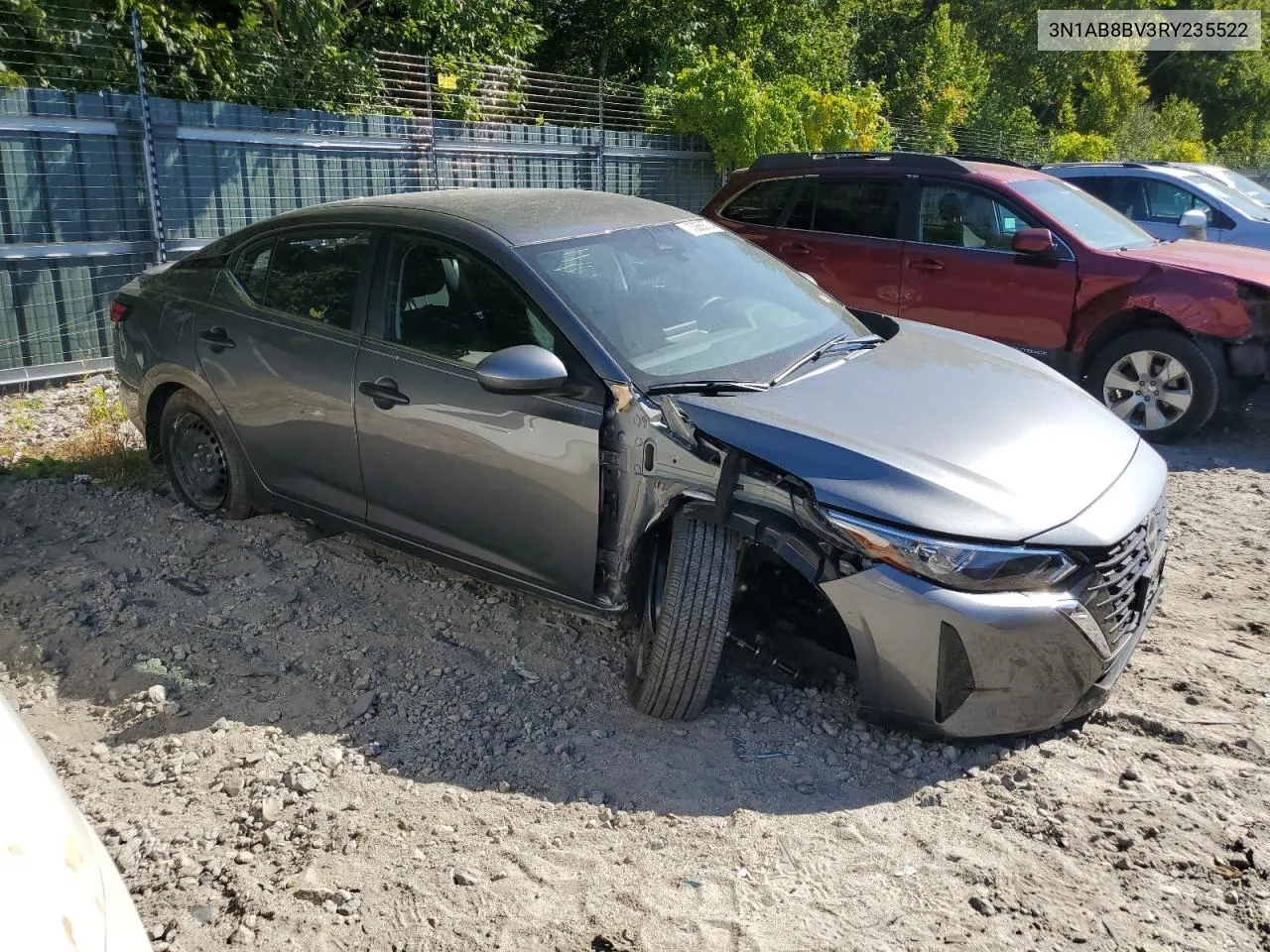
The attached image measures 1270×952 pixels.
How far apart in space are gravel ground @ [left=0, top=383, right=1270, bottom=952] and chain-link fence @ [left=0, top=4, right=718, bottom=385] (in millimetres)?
4502

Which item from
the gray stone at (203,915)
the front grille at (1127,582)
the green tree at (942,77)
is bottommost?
the gray stone at (203,915)

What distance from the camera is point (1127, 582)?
331 centimetres

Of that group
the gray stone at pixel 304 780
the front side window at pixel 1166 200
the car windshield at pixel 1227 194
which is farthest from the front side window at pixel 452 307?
the car windshield at pixel 1227 194

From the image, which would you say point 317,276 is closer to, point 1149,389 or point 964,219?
point 964,219

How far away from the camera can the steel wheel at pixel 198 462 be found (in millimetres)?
5148

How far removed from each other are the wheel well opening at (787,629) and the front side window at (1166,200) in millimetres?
9732

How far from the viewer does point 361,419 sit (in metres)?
4.24

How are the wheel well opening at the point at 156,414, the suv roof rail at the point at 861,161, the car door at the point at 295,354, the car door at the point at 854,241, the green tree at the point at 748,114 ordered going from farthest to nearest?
the green tree at the point at 748,114, the car door at the point at 854,241, the suv roof rail at the point at 861,161, the wheel well opening at the point at 156,414, the car door at the point at 295,354

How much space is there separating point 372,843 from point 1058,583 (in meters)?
2.13

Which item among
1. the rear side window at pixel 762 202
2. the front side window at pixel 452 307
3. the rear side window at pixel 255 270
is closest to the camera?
the front side window at pixel 452 307

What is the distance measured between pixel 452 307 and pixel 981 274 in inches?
186

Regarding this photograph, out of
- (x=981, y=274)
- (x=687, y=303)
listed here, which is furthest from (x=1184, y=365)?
(x=687, y=303)

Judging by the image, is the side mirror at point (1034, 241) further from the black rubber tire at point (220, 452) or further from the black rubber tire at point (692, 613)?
the black rubber tire at point (220, 452)

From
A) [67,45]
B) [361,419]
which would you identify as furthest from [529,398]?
[67,45]
